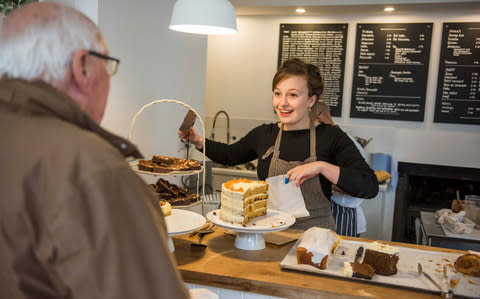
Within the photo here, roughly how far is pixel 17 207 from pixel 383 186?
3930mm

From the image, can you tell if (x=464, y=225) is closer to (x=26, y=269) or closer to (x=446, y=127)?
(x=446, y=127)

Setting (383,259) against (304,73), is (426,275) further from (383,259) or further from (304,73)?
(304,73)

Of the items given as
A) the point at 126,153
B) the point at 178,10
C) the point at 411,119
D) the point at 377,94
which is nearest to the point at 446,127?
the point at 411,119

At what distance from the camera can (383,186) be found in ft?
14.1

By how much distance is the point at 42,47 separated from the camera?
0.84 meters

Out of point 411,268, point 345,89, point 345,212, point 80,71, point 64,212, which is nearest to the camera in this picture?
point 64,212

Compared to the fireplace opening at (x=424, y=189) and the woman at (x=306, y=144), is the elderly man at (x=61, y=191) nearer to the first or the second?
the woman at (x=306, y=144)

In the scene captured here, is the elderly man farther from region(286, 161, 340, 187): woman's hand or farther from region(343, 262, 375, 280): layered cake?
region(286, 161, 340, 187): woman's hand

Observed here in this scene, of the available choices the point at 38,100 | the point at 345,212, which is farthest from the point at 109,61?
the point at 345,212

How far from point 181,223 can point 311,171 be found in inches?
27.3

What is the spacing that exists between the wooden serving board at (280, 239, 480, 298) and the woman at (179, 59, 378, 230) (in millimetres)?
422

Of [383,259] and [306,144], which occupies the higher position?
[306,144]

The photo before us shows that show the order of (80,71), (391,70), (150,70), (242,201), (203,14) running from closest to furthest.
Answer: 1. (80,71)
2. (242,201)
3. (203,14)
4. (150,70)
5. (391,70)

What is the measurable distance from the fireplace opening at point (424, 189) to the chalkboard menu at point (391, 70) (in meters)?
0.56
